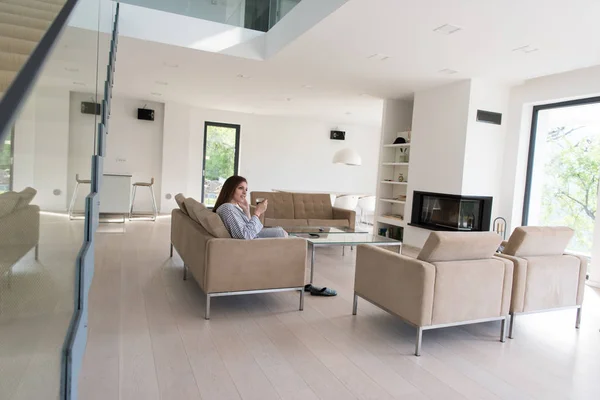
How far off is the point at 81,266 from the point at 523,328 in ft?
10.6

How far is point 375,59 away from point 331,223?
2484 mm

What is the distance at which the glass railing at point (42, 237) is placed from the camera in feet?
2.70

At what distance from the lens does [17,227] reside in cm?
88

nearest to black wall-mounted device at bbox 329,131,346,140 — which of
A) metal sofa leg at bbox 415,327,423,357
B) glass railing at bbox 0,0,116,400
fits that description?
metal sofa leg at bbox 415,327,423,357

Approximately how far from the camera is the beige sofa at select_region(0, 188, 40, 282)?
31.3 inches

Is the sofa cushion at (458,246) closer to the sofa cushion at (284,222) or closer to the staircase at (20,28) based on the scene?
the staircase at (20,28)

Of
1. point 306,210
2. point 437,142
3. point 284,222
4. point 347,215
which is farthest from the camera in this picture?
point 306,210

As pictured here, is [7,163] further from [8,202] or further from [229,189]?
[229,189]

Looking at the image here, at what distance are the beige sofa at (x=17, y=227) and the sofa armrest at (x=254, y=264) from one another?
1986 mm

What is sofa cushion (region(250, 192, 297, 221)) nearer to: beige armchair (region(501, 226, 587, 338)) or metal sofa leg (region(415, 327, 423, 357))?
beige armchair (region(501, 226, 587, 338))

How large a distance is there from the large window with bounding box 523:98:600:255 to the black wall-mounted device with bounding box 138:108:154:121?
7676 millimetres

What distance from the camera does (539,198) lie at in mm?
5887

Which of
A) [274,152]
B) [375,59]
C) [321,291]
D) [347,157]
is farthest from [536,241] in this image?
[274,152]

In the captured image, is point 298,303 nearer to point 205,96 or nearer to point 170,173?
point 205,96
